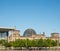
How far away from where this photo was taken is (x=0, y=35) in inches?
2312

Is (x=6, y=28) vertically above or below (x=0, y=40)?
above

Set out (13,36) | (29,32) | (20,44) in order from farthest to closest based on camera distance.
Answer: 1. (29,32)
2. (13,36)
3. (20,44)

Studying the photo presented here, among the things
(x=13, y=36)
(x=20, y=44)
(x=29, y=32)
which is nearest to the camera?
(x=20, y=44)

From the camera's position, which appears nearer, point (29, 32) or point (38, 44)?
point (38, 44)

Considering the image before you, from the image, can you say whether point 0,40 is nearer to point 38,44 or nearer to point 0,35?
point 0,35

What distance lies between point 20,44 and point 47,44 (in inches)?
285

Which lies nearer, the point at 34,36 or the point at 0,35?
the point at 0,35

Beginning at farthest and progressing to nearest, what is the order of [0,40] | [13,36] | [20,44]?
1. [13,36]
2. [0,40]
3. [20,44]

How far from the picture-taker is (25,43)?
5300 centimetres

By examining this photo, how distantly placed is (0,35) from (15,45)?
29.9ft

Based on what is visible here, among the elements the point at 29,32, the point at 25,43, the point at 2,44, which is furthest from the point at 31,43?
the point at 29,32

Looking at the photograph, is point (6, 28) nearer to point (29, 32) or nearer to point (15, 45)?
point (15, 45)

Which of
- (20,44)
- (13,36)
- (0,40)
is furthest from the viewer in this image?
(13,36)

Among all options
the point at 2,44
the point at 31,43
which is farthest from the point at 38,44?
the point at 2,44
